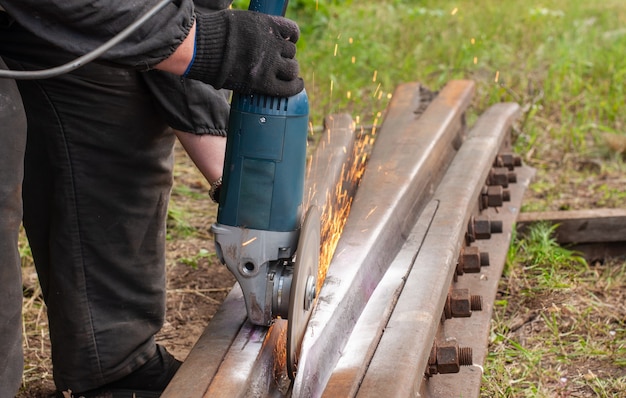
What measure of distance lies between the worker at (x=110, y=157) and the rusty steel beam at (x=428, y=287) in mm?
684

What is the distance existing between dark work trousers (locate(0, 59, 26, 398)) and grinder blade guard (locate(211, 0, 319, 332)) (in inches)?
20.2

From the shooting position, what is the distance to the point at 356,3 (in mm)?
8805

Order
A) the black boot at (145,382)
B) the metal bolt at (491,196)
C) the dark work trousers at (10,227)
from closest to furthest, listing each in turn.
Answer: the dark work trousers at (10,227) → the black boot at (145,382) → the metal bolt at (491,196)

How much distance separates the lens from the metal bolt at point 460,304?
114 inches

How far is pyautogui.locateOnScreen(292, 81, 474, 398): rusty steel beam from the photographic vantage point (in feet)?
7.94

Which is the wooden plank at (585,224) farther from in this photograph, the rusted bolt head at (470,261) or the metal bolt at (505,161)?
the rusted bolt head at (470,261)

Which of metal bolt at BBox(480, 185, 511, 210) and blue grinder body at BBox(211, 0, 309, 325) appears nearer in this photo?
blue grinder body at BBox(211, 0, 309, 325)

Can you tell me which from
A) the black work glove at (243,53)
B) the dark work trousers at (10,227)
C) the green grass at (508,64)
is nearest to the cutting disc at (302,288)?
the black work glove at (243,53)

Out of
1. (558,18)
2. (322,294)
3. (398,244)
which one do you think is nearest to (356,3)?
(558,18)

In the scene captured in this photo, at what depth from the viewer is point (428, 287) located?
2.66 meters

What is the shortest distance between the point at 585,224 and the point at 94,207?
7.37 ft

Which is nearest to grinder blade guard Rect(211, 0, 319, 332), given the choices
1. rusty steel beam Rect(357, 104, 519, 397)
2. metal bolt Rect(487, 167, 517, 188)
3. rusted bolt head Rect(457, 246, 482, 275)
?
rusty steel beam Rect(357, 104, 519, 397)

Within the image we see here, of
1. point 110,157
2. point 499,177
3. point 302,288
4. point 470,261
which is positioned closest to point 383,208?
point 470,261

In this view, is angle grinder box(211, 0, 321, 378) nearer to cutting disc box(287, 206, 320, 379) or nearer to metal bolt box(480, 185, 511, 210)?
cutting disc box(287, 206, 320, 379)
